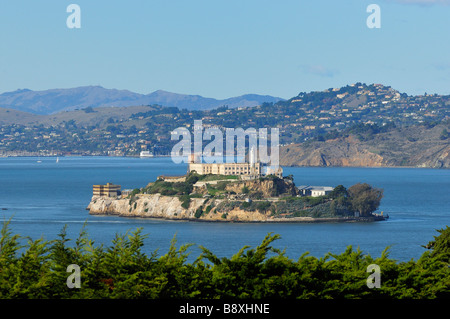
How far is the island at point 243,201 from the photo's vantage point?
69312 millimetres

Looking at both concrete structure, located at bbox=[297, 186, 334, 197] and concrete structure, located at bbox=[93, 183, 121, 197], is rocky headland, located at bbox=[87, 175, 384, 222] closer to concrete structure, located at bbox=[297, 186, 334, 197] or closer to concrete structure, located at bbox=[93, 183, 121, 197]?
concrete structure, located at bbox=[297, 186, 334, 197]

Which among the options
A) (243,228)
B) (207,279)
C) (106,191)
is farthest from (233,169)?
(207,279)

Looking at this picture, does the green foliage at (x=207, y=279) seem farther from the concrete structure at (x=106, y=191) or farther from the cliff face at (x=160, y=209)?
the concrete structure at (x=106, y=191)

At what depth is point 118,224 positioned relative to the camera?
6419 cm

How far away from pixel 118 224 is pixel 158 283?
4573cm

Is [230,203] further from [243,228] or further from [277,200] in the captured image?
[243,228]

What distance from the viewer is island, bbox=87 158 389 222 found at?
227ft

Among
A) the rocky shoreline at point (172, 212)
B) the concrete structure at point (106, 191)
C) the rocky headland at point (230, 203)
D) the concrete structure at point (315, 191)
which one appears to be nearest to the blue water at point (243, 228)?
the rocky shoreline at point (172, 212)

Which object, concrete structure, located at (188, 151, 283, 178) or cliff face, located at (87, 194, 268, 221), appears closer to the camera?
cliff face, located at (87, 194, 268, 221)

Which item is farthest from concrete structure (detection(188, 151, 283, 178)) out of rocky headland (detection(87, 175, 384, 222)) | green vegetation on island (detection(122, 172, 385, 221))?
green vegetation on island (detection(122, 172, 385, 221))

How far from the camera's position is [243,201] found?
70500 millimetres
